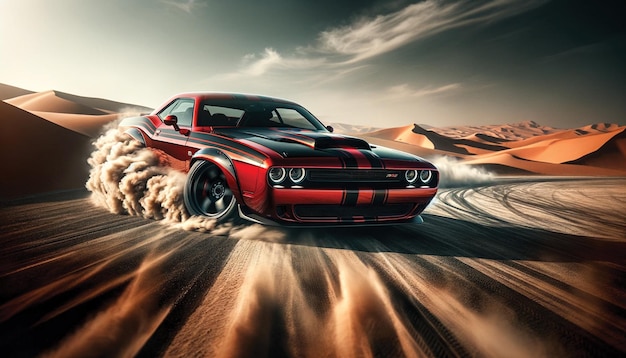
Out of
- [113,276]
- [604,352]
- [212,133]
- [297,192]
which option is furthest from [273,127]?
[604,352]

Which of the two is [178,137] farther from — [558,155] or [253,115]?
[558,155]

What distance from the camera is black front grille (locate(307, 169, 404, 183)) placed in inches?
119

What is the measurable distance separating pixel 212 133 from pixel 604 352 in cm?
342

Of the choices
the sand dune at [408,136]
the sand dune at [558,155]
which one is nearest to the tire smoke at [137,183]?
the sand dune at [558,155]

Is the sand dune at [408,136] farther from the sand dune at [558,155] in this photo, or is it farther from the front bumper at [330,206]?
the front bumper at [330,206]

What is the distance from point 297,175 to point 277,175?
0.16 meters

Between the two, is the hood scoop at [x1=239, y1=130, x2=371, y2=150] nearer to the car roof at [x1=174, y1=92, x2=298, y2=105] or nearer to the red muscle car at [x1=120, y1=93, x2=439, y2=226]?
the red muscle car at [x1=120, y1=93, x2=439, y2=226]

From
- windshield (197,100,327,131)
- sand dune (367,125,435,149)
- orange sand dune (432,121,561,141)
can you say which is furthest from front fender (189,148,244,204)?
orange sand dune (432,121,561,141)

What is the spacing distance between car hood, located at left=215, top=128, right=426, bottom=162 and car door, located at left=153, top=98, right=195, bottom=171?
1.58ft

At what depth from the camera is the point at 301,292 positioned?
206cm

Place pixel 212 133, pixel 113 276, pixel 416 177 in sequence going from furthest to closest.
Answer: pixel 212 133 → pixel 416 177 → pixel 113 276

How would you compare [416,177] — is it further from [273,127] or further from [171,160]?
[171,160]

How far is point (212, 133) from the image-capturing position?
380 cm

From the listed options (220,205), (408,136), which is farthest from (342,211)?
(408,136)
